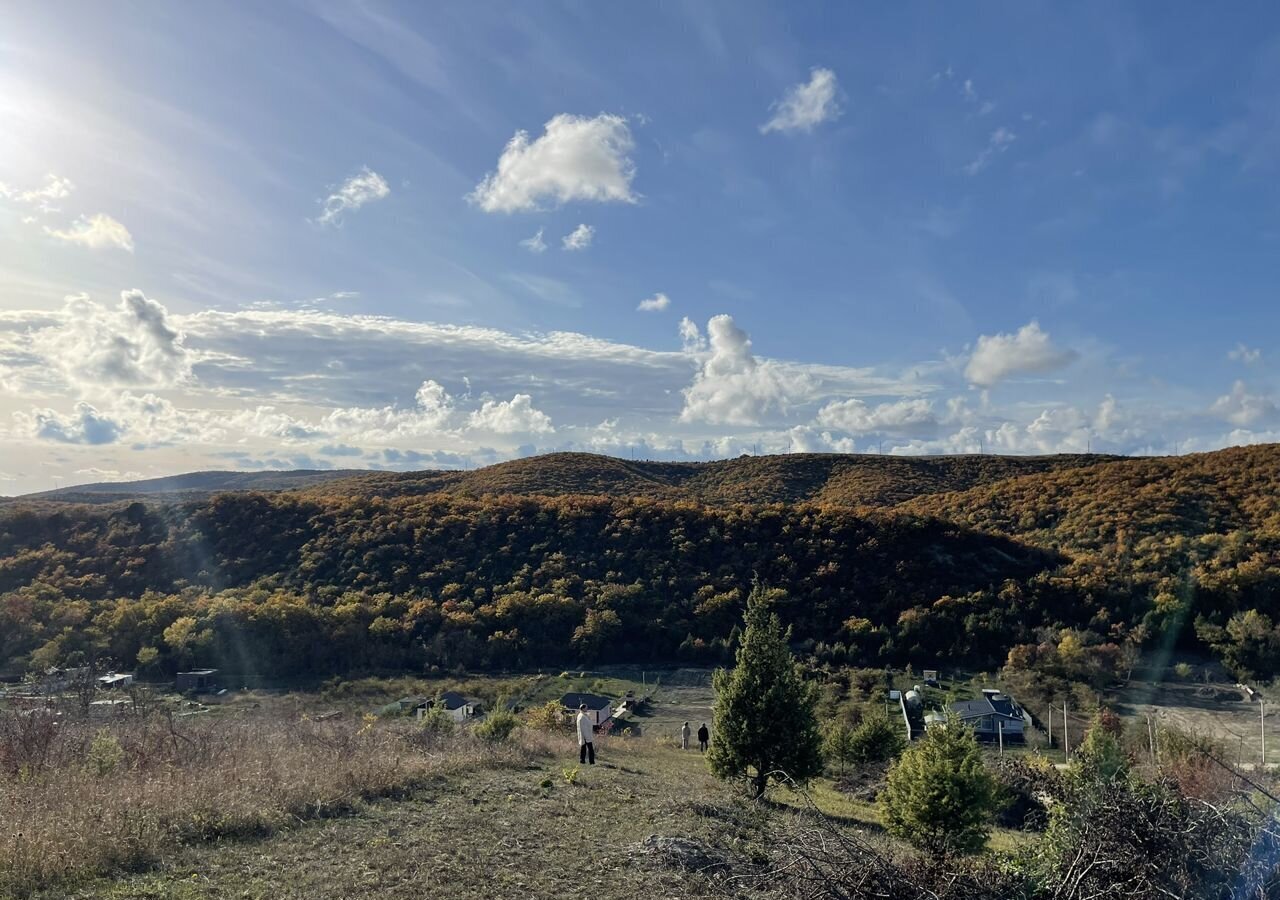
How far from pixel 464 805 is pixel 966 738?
8529 mm

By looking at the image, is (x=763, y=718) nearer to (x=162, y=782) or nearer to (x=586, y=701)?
(x=162, y=782)

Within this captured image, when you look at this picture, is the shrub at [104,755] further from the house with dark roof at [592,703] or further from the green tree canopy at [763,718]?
the house with dark roof at [592,703]

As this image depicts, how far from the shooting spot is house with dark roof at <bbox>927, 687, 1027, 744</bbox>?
28.0m

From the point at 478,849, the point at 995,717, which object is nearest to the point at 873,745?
the point at 995,717

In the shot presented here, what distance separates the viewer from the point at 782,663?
45.5 ft

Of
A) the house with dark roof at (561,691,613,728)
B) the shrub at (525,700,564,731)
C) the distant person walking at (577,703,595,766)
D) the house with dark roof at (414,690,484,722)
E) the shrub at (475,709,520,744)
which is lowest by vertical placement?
the house with dark roof at (561,691,613,728)

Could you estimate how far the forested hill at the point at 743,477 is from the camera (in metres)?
67.6

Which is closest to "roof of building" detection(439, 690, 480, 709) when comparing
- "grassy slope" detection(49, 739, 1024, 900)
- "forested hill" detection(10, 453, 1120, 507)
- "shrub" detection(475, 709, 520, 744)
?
"shrub" detection(475, 709, 520, 744)

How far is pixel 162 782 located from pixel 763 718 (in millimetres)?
9054

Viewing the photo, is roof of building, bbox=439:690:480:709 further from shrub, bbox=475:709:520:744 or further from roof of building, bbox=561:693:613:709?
shrub, bbox=475:709:520:744

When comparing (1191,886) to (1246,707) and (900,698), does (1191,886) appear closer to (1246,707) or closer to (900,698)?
(900,698)

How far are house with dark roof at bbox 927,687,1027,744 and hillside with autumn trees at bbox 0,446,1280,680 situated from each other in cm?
486

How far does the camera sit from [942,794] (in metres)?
12.1

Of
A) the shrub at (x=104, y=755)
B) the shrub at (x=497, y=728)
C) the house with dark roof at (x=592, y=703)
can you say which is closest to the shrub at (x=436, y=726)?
the shrub at (x=497, y=728)
